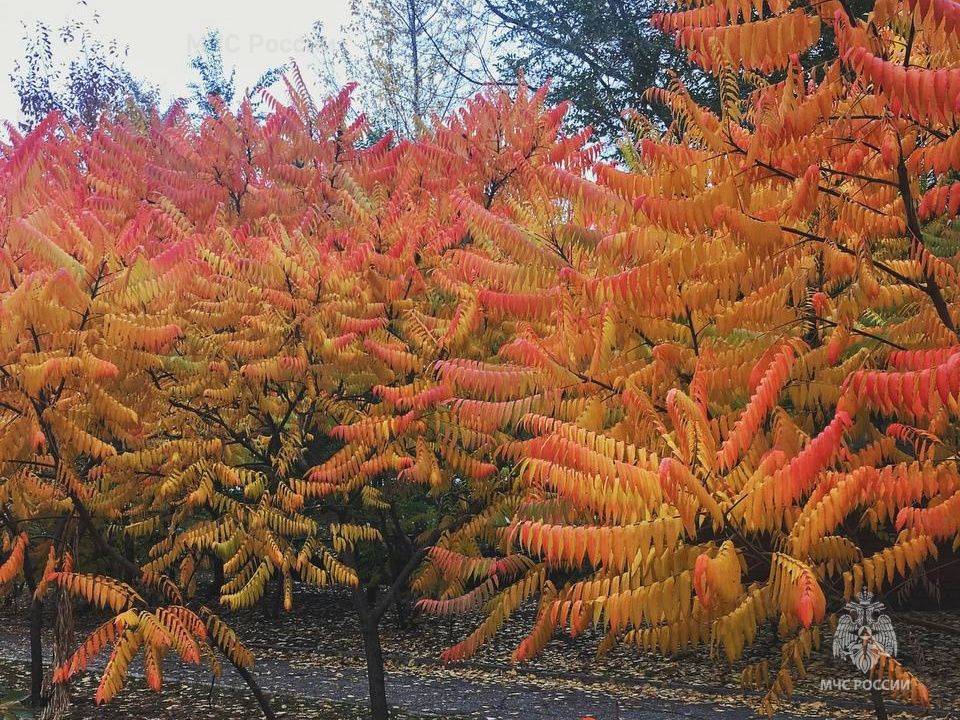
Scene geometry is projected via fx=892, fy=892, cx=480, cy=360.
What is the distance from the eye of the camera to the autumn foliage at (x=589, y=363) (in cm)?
348

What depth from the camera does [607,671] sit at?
917 cm

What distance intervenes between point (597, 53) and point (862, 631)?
15834mm

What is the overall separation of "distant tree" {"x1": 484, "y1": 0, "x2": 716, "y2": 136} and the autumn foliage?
28.8 ft

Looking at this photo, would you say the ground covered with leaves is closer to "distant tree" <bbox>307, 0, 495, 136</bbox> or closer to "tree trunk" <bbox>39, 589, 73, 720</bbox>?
"tree trunk" <bbox>39, 589, 73, 720</bbox>

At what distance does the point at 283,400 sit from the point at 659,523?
456 cm

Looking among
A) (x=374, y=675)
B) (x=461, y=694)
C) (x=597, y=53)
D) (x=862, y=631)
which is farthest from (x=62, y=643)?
(x=597, y=53)

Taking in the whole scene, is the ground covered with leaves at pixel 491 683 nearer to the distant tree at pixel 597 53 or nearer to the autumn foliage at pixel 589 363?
the autumn foliage at pixel 589 363

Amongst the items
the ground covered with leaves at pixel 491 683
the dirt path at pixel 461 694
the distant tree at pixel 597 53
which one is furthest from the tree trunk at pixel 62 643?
the distant tree at pixel 597 53

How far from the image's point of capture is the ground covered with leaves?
783cm

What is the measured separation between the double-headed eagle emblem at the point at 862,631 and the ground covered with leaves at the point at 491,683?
2.44 metres

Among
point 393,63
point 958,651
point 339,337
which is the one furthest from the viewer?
point 393,63

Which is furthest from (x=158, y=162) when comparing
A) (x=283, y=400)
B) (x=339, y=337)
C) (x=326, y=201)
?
(x=339, y=337)

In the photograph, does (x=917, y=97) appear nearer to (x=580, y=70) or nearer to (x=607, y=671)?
(x=607, y=671)

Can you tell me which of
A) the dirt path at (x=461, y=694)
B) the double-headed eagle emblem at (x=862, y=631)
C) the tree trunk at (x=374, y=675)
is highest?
the double-headed eagle emblem at (x=862, y=631)
